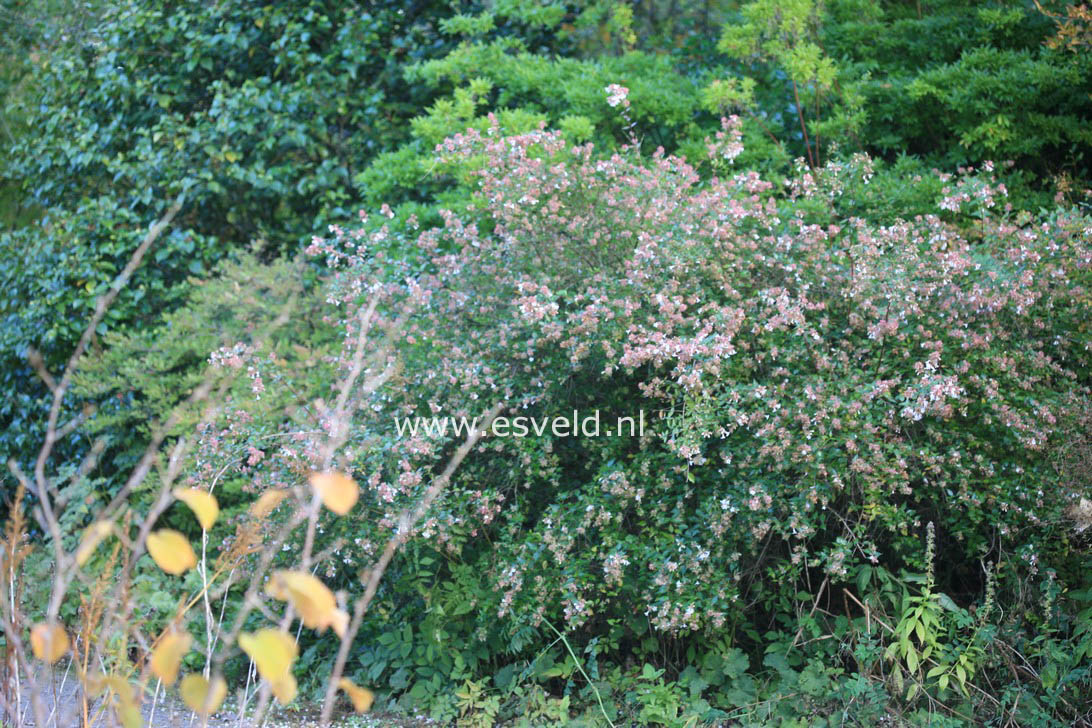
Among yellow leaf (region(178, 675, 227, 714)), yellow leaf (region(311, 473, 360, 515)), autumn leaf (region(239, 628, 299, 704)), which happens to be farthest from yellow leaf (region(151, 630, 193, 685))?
yellow leaf (region(311, 473, 360, 515))

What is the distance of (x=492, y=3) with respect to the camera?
23.7ft

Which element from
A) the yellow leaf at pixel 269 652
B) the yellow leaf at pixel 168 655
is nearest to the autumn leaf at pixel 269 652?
the yellow leaf at pixel 269 652

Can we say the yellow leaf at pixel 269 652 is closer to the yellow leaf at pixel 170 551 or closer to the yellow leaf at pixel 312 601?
the yellow leaf at pixel 312 601

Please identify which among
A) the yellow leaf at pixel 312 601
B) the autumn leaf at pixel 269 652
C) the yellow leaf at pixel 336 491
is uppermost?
the yellow leaf at pixel 336 491

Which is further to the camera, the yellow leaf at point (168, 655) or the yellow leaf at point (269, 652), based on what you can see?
the yellow leaf at point (168, 655)

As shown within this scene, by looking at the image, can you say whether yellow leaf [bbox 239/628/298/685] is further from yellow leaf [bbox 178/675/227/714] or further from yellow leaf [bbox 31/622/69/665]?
yellow leaf [bbox 31/622/69/665]

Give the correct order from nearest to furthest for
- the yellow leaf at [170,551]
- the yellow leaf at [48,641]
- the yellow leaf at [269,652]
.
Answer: the yellow leaf at [269,652] → the yellow leaf at [170,551] → the yellow leaf at [48,641]

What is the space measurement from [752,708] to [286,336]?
129 inches

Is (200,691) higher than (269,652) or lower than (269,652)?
lower

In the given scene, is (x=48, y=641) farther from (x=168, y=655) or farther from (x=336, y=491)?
(x=336, y=491)

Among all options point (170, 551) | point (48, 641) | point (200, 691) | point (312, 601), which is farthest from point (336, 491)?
point (48, 641)

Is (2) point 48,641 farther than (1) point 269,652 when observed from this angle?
Yes

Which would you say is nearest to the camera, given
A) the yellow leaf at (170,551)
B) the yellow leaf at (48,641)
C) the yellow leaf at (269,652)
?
the yellow leaf at (269,652)

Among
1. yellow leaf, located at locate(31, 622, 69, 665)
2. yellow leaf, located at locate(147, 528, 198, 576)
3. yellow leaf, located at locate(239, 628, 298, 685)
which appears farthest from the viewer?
yellow leaf, located at locate(31, 622, 69, 665)
